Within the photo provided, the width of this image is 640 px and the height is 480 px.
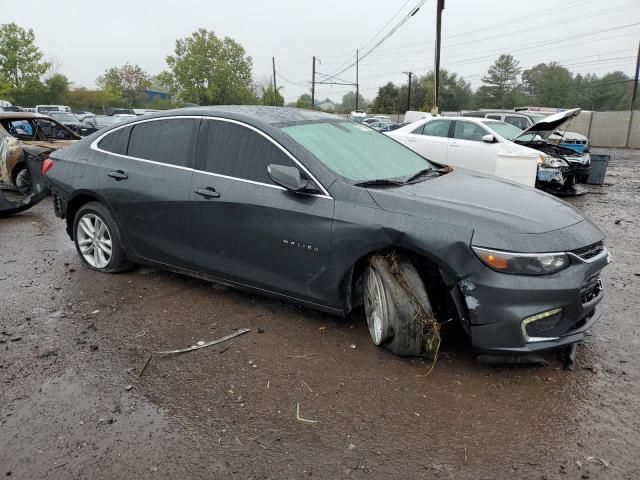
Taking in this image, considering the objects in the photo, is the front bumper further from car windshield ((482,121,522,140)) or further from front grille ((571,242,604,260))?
car windshield ((482,121,522,140))

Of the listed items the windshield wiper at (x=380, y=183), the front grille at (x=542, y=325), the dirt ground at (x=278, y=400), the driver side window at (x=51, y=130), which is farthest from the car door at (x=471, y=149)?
the driver side window at (x=51, y=130)

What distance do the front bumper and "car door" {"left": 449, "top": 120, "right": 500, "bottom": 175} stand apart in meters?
7.40

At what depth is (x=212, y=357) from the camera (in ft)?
11.7

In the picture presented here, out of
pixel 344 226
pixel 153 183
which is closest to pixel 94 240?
pixel 153 183

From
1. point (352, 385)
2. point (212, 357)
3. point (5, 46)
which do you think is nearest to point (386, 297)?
point (352, 385)

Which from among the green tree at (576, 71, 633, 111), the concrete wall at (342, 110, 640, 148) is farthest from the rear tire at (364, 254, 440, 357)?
the green tree at (576, 71, 633, 111)

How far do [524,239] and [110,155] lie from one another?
373 centimetres

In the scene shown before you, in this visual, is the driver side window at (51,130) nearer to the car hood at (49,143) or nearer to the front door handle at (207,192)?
the car hood at (49,143)

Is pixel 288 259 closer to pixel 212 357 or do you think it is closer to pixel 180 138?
pixel 212 357

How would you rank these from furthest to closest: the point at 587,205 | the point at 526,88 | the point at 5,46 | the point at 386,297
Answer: the point at 526,88
the point at 5,46
the point at 587,205
the point at 386,297

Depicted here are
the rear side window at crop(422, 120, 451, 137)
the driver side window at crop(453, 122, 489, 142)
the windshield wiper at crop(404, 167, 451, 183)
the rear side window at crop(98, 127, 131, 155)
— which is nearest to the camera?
the windshield wiper at crop(404, 167, 451, 183)

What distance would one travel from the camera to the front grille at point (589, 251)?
10.4 feet

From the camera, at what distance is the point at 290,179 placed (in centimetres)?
355

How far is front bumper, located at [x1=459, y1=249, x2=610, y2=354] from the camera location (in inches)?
118
